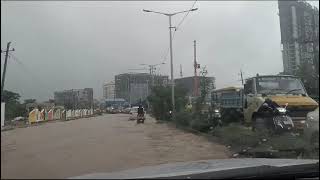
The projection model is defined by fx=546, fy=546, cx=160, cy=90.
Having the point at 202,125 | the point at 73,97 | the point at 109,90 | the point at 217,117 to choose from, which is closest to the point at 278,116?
the point at 202,125

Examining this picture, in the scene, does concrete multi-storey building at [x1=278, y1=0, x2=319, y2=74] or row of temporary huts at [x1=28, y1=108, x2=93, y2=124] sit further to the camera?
concrete multi-storey building at [x1=278, y1=0, x2=319, y2=74]

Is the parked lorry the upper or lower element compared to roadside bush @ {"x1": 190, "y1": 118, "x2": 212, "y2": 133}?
upper

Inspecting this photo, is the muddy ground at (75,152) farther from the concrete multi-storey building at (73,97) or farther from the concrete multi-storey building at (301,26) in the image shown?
the concrete multi-storey building at (301,26)

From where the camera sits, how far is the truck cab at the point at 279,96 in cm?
1251

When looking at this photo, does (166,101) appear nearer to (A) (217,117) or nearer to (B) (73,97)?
(A) (217,117)

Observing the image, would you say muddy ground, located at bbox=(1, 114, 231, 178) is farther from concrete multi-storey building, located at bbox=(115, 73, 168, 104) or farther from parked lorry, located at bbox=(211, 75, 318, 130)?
parked lorry, located at bbox=(211, 75, 318, 130)

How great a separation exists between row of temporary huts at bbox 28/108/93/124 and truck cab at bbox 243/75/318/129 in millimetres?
5355

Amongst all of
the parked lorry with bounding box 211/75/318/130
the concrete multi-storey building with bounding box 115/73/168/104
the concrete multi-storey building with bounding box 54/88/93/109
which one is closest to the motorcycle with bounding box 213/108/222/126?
the parked lorry with bounding box 211/75/318/130

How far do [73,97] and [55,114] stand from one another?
791mm

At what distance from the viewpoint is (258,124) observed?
13.2 m

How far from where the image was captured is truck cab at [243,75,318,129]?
12508mm

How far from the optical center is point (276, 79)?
13.8 meters

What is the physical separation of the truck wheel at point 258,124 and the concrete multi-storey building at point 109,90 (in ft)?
17.2

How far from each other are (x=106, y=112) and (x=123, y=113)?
247cm
